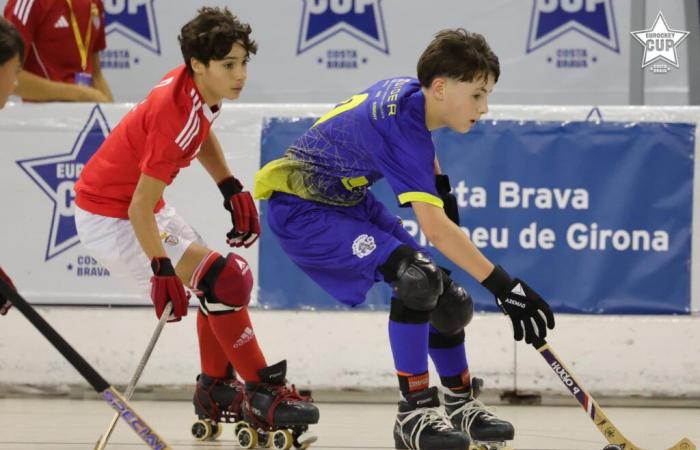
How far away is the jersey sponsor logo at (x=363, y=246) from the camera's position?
4.06 metres

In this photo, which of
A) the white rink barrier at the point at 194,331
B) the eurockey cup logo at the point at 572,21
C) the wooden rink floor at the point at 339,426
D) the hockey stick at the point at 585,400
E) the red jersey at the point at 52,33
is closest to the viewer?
the hockey stick at the point at 585,400

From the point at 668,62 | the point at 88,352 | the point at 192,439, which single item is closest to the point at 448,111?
the point at 192,439

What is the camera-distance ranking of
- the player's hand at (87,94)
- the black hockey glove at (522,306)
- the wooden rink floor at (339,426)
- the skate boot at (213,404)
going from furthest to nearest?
the player's hand at (87,94)
the skate boot at (213,404)
the wooden rink floor at (339,426)
the black hockey glove at (522,306)

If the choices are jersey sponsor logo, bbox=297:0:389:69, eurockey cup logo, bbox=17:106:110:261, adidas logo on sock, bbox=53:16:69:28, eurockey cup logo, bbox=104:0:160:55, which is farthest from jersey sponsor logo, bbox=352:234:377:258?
eurockey cup logo, bbox=104:0:160:55

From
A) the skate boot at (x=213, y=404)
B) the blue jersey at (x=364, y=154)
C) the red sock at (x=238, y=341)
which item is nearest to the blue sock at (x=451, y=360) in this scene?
the blue jersey at (x=364, y=154)

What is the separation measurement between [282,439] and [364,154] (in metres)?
1.08

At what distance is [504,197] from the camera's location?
552cm

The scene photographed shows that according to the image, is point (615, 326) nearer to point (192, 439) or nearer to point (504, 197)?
point (504, 197)

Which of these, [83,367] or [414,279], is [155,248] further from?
[414,279]

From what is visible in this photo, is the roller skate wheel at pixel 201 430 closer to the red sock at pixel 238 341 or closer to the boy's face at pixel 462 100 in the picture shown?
the red sock at pixel 238 341

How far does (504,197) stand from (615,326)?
77 cm

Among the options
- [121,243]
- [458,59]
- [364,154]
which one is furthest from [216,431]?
[458,59]

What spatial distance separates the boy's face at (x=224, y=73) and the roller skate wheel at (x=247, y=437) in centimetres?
121

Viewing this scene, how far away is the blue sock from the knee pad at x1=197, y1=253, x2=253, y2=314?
728 millimetres
